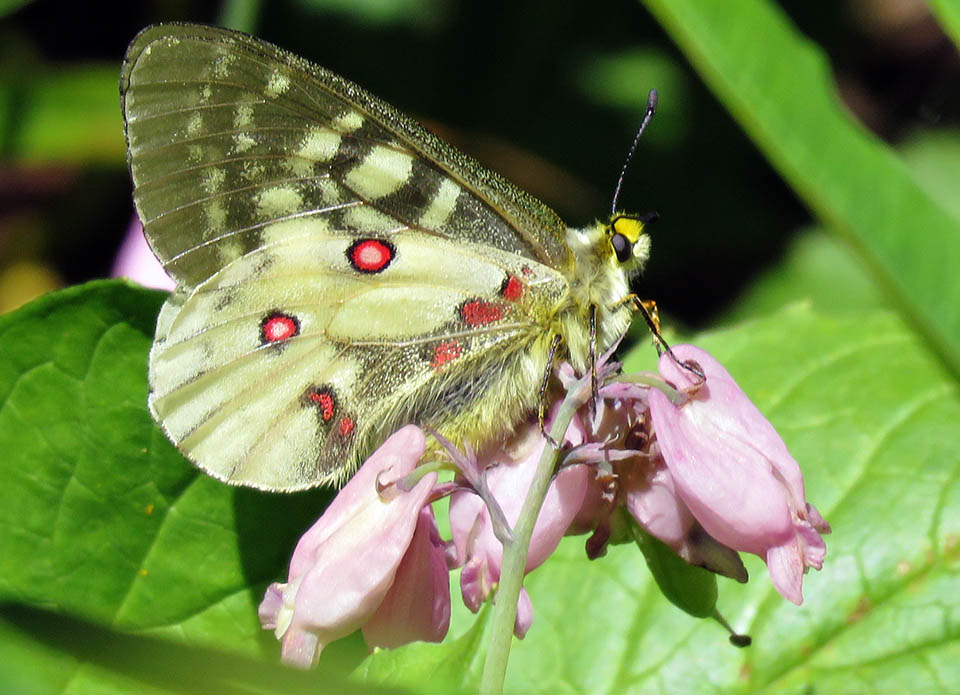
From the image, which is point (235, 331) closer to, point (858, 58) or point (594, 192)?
point (594, 192)

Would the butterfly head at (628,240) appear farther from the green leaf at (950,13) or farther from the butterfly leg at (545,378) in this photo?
the green leaf at (950,13)

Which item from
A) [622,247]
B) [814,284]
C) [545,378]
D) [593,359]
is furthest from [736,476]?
[814,284]

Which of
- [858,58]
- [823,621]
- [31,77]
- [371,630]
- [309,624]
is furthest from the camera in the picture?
[858,58]

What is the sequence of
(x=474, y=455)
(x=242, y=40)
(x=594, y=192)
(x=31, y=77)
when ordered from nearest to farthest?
(x=474, y=455) < (x=242, y=40) < (x=31, y=77) < (x=594, y=192)

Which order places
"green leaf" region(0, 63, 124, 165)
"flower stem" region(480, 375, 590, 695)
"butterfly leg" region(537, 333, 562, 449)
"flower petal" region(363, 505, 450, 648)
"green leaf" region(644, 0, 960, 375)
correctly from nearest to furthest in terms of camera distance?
"flower stem" region(480, 375, 590, 695)
"flower petal" region(363, 505, 450, 648)
"butterfly leg" region(537, 333, 562, 449)
"green leaf" region(644, 0, 960, 375)
"green leaf" region(0, 63, 124, 165)

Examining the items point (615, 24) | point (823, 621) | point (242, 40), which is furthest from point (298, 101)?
point (615, 24)

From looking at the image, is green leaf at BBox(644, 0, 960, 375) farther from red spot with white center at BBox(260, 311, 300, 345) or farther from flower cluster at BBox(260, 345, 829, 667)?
red spot with white center at BBox(260, 311, 300, 345)

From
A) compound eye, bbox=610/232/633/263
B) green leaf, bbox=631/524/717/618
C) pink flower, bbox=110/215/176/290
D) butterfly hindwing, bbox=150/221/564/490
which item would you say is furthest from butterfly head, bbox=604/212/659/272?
pink flower, bbox=110/215/176/290

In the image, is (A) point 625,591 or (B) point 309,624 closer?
(B) point 309,624
